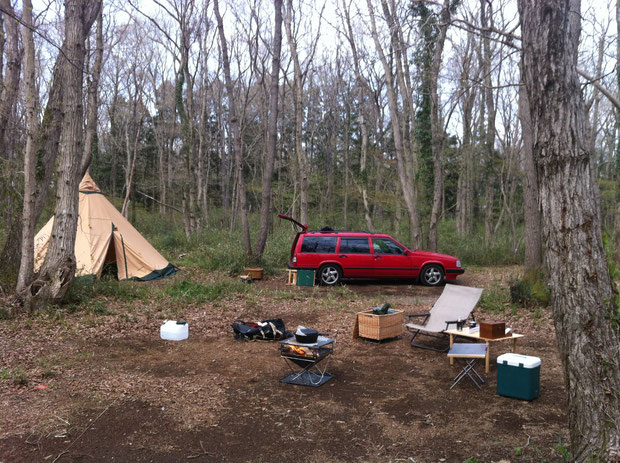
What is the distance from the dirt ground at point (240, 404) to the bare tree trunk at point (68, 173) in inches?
34.9

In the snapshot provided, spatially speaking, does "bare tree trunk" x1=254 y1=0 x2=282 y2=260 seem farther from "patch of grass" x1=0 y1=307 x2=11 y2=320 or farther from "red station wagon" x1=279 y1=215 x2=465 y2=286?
"patch of grass" x1=0 y1=307 x2=11 y2=320

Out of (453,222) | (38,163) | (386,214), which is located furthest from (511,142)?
(38,163)

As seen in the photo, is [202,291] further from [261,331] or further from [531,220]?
[531,220]

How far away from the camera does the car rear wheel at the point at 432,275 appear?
12.9 meters

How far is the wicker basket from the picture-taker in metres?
7.05

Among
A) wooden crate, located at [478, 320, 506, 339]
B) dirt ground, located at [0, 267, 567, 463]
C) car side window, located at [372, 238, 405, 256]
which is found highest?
car side window, located at [372, 238, 405, 256]

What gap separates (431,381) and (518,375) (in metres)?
1.01

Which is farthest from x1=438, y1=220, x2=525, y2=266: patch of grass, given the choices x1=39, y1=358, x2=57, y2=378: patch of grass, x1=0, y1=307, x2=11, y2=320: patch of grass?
x1=39, y1=358, x2=57, y2=378: patch of grass

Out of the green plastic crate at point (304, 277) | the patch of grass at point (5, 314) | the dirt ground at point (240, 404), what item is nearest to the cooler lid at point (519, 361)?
the dirt ground at point (240, 404)

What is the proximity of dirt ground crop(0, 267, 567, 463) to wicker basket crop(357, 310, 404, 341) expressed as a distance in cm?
17

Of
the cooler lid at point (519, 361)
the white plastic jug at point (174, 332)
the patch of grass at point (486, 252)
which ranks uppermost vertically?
the patch of grass at point (486, 252)

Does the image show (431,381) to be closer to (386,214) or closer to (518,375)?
(518,375)

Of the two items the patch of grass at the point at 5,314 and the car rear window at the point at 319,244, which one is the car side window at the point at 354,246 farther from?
the patch of grass at the point at 5,314

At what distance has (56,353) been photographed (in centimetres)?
625
